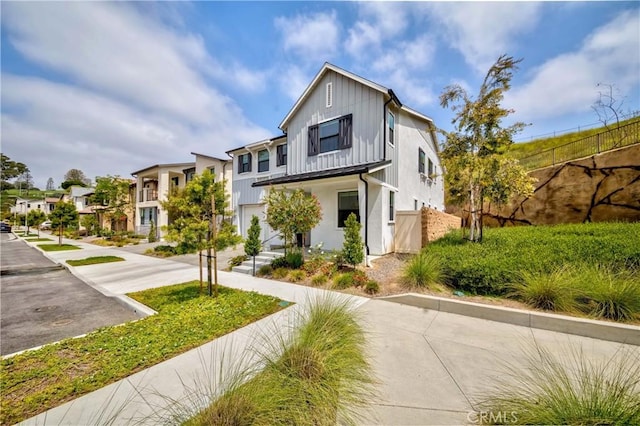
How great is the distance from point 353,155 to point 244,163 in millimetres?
9851

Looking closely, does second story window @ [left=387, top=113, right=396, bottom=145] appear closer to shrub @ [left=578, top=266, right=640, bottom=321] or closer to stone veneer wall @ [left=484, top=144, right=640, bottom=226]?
stone veneer wall @ [left=484, top=144, right=640, bottom=226]

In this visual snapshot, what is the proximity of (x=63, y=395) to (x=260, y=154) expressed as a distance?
15.3 metres

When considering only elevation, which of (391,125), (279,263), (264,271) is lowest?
(264,271)

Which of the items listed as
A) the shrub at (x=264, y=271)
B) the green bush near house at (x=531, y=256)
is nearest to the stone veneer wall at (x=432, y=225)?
the green bush near house at (x=531, y=256)

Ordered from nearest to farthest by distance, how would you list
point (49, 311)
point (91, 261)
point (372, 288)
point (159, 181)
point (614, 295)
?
1. point (614, 295)
2. point (49, 311)
3. point (372, 288)
4. point (91, 261)
5. point (159, 181)

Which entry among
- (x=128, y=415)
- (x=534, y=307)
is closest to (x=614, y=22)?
(x=534, y=307)

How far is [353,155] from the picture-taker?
10984 millimetres

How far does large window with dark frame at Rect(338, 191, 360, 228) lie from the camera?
10.8 m

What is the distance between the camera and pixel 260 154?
653 inches

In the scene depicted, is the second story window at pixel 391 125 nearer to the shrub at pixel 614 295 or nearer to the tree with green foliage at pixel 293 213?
the tree with green foliage at pixel 293 213

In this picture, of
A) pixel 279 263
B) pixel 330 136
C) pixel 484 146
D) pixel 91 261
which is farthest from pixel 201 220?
pixel 91 261

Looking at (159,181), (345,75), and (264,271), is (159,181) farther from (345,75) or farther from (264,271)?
(345,75)

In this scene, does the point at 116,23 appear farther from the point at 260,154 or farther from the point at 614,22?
the point at 614,22

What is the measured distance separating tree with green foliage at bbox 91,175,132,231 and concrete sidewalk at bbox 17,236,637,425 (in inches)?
1169
